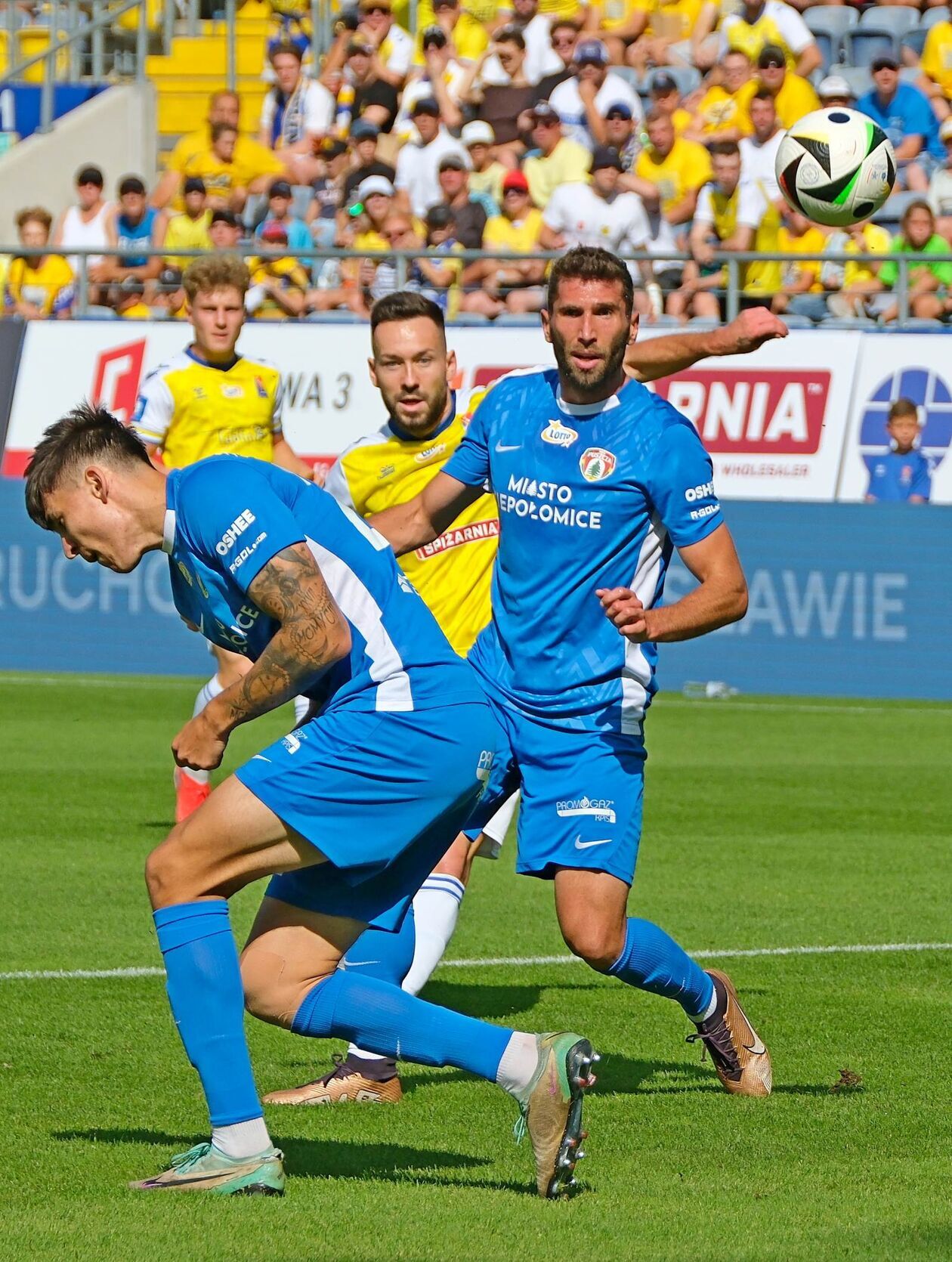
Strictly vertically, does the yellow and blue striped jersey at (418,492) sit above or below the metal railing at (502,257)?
below

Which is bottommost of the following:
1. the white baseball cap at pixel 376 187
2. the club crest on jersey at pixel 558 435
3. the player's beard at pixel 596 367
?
the club crest on jersey at pixel 558 435

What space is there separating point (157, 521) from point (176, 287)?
15.6m

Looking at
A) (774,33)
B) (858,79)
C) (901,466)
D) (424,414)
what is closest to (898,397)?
(901,466)

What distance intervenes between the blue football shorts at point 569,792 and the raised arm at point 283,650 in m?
1.28

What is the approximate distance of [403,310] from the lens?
23.5 feet

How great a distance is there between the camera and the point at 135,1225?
458 cm

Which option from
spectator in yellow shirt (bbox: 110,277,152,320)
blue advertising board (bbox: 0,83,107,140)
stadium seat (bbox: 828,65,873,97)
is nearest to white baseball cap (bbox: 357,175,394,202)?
spectator in yellow shirt (bbox: 110,277,152,320)

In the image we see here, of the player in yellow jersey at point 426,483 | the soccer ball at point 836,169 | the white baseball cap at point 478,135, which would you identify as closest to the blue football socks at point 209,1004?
the player in yellow jersey at point 426,483

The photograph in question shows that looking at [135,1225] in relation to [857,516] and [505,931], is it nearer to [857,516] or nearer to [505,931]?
[505,931]

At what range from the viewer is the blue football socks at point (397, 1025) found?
4836 mm

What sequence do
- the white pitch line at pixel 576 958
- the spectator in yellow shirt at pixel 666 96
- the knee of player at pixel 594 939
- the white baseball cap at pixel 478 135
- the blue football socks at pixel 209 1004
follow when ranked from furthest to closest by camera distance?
the white baseball cap at pixel 478 135 → the spectator in yellow shirt at pixel 666 96 → the white pitch line at pixel 576 958 → the knee of player at pixel 594 939 → the blue football socks at pixel 209 1004

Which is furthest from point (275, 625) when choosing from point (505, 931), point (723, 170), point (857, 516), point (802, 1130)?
point (723, 170)

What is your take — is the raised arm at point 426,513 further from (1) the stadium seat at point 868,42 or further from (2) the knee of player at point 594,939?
(1) the stadium seat at point 868,42

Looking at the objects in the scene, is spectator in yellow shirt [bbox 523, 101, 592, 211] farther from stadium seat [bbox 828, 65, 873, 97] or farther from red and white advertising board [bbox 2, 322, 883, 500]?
stadium seat [bbox 828, 65, 873, 97]
